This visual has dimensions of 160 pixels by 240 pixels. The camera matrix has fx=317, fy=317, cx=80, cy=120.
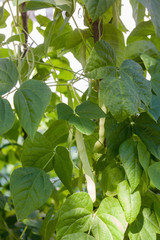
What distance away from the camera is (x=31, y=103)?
16.8 inches

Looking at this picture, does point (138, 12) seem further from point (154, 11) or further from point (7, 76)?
point (7, 76)

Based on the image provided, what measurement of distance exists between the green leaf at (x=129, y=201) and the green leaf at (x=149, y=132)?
0.07 meters

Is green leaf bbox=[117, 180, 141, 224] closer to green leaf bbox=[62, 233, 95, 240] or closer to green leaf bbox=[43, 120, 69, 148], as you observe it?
green leaf bbox=[62, 233, 95, 240]

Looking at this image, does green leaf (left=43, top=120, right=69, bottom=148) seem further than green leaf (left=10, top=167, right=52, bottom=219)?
Yes

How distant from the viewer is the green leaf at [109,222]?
48cm

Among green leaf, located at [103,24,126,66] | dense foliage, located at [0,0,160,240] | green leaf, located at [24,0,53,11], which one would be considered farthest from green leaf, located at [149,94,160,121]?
green leaf, located at [24,0,53,11]

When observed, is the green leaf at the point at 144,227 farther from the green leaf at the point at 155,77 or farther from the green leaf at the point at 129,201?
the green leaf at the point at 155,77

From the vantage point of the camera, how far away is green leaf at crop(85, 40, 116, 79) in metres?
0.48

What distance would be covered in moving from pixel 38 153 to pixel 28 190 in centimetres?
8

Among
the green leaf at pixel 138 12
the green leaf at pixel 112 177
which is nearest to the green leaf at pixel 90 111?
the green leaf at pixel 112 177

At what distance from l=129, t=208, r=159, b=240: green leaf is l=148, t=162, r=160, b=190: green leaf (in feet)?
0.29

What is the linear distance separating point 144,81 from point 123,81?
3cm

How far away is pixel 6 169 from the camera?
1.46 m

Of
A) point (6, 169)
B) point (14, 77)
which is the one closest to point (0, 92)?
point (14, 77)
